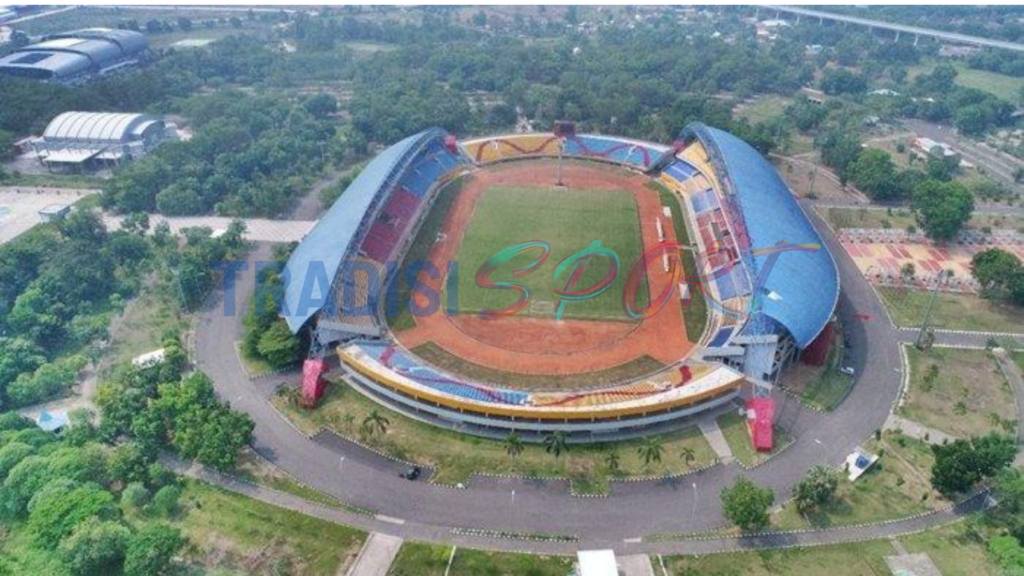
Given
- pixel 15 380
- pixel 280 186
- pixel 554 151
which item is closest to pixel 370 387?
pixel 15 380

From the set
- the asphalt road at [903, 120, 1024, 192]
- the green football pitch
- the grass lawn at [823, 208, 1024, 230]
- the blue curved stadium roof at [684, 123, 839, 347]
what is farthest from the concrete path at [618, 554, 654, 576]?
the asphalt road at [903, 120, 1024, 192]

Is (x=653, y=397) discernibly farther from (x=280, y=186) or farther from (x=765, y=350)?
(x=280, y=186)

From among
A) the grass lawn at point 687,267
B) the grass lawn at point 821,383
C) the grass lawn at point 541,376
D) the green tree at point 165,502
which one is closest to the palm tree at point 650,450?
the grass lawn at point 541,376

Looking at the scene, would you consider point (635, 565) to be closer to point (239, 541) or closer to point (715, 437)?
point (715, 437)

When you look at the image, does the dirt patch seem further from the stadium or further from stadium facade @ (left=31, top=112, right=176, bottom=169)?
stadium facade @ (left=31, top=112, right=176, bottom=169)

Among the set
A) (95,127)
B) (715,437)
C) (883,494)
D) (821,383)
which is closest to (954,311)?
(821,383)
